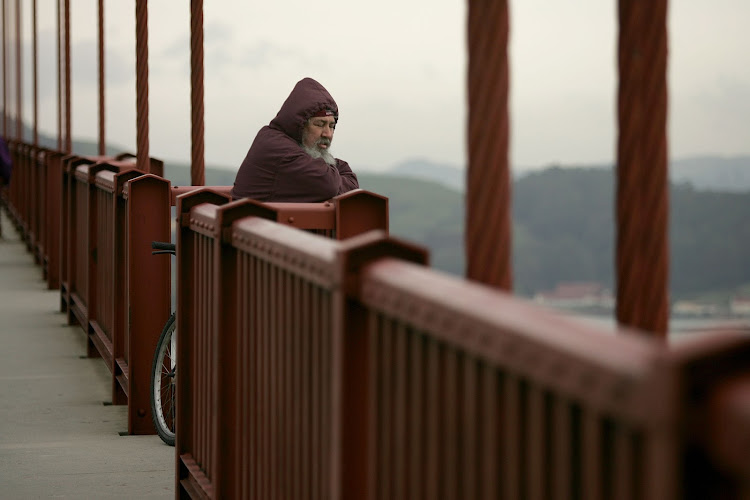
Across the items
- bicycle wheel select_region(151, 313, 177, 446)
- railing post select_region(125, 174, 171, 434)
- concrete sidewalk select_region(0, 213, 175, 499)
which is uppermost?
railing post select_region(125, 174, 171, 434)

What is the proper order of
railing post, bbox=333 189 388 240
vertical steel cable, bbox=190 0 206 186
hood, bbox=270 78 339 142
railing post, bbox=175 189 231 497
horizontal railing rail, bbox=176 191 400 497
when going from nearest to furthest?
horizontal railing rail, bbox=176 191 400 497, railing post, bbox=175 189 231 497, railing post, bbox=333 189 388 240, hood, bbox=270 78 339 142, vertical steel cable, bbox=190 0 206 186

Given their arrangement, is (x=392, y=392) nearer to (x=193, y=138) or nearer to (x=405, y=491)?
(x=405, y=491)

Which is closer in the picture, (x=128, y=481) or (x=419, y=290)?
(x=419, y=290)

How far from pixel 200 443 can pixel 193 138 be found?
12.4 ft

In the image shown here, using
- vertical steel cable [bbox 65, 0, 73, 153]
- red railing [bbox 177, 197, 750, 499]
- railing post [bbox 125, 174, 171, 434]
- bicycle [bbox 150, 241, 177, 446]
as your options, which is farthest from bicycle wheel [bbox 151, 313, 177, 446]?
vertical steel cable [bbox 65, 0, 73, 153]

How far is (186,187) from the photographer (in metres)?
7.20

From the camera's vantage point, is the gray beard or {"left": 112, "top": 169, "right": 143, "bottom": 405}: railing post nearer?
{"left": 112, "top": 169, "right": 143, "bottom": 405}: railing post

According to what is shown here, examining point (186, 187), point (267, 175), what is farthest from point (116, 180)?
point (267, 175)

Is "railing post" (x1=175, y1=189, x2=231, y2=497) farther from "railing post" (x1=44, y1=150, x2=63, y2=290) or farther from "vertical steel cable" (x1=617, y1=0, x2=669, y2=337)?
"railing post" (x1=44, y1=150, x2=63, y2=290)

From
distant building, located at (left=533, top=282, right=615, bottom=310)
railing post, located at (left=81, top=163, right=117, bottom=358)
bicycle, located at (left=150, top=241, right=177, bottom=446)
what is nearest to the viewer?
distant building, located at (left=533, top=282, right=615, bottom=310)

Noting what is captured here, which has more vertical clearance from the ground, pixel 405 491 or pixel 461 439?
pixel 461 439

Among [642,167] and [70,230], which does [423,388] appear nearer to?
[642,167]

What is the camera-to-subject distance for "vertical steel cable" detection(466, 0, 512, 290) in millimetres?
2521

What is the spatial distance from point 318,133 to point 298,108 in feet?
0.67
